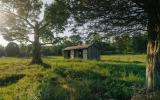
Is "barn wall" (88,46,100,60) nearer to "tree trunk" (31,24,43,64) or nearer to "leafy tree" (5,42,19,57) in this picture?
"tree trunk" (31,24,43,64)

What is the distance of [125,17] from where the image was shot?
435 inches

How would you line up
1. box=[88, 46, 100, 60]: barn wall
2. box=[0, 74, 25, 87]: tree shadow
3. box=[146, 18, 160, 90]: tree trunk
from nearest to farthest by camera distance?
box=[146, 18, 160, 90]: tree trunk
box=[0, 74, 25, 87]: tree shadow
box=[88, 46, 100, 60]: barn wall

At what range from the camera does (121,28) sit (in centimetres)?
1166

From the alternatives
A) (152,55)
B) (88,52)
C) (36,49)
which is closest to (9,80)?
(152,55)

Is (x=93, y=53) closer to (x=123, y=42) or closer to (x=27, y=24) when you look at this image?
(x=27, y=24)

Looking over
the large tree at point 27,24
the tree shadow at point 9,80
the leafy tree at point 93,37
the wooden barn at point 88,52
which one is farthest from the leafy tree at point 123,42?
the wooden barn at point 88,52

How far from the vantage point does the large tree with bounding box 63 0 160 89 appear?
1046cm

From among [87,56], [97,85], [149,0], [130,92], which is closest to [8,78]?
[97,85]

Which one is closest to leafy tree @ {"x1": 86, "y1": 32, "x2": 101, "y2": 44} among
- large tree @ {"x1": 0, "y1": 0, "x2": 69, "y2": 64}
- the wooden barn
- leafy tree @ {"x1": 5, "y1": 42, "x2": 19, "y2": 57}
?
large tree @ {"x1": 0, "y1": 0, "x2": 69, "y2": 64}

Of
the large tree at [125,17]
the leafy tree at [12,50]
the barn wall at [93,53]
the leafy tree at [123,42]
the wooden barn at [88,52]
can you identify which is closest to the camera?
the large tree at [125,17]

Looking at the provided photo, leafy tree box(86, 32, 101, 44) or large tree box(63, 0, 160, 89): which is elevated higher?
large tree box(63, 0, 160, 89)

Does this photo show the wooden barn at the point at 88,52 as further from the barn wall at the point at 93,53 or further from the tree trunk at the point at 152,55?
the tree trunk at the point at 152,55

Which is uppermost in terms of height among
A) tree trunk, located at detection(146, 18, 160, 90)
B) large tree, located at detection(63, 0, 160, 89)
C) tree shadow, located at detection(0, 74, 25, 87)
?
large tree, located at detection(63, 0, 160, 89)

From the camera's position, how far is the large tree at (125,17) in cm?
1046
